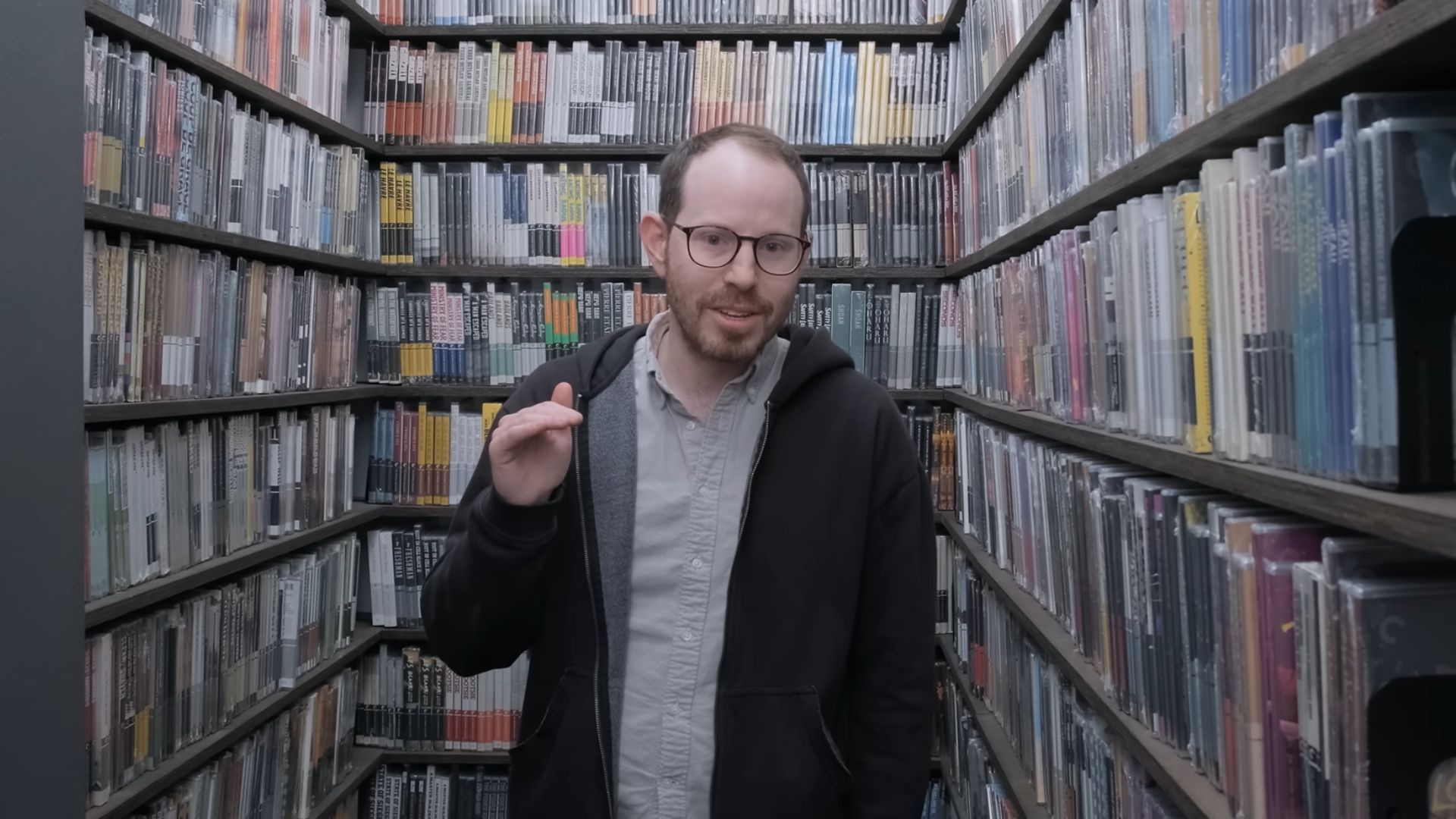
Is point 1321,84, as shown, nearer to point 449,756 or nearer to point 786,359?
point 786,359

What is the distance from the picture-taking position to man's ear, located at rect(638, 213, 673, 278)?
1311 mm

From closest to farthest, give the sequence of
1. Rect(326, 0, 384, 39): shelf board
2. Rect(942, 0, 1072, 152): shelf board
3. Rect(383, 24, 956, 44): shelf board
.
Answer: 1. Rect(942, 0, 1072, 152): shelf board
2. Rect(326, 0, 384, 39): shelf board
3. Rect(383, 24, 956, 44): shelf board

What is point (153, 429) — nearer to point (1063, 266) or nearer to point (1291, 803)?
point (1063, 266)

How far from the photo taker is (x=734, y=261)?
121cm

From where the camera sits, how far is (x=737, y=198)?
122cm

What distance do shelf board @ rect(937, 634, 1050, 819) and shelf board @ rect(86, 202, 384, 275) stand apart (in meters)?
1.90

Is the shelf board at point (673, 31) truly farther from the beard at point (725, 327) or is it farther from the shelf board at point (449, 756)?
the shelf board at point (449, 756)

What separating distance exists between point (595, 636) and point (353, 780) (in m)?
1.88

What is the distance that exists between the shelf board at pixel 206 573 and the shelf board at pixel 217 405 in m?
0.31

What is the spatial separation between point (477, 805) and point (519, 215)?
1.73 metres

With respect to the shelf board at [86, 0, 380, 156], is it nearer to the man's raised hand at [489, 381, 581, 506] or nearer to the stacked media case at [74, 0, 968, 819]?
the stacked media case at [74, 0, 968, 819]

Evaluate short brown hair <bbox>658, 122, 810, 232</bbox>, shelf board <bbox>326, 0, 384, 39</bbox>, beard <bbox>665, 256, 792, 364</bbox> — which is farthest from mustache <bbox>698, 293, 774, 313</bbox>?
shelf board <bbox>326, 0, 384, 39</bbox>

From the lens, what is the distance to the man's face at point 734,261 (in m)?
1.22

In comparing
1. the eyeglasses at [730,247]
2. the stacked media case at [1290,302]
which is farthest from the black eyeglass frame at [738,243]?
the stacked media case at [1290,302]
